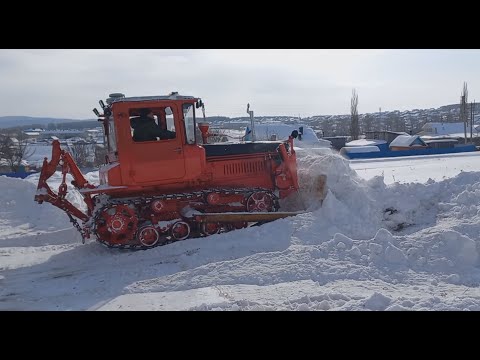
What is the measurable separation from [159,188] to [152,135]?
1.01 m

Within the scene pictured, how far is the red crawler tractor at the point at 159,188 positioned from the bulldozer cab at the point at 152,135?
0.02 metres

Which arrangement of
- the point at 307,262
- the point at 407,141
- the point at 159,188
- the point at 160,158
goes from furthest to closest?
1. the point at 407,141
2. the point at 159,188
3. the point at 160,158
4. the point at 307,262

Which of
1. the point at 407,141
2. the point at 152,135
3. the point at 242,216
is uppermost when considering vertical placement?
the point at 152,135

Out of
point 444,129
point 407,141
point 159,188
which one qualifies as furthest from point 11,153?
point 444,129

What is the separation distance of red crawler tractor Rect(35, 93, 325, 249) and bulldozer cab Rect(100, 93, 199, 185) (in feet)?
0.06

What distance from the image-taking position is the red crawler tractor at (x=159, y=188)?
7586 mm

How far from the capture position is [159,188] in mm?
7953

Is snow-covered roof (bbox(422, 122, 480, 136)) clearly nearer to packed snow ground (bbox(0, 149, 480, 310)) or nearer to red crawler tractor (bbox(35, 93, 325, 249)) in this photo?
packed snow ground (bbox(0, 149, 480, 310))

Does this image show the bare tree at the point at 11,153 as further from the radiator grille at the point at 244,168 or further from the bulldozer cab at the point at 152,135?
the radiator grille at the point at 244,168

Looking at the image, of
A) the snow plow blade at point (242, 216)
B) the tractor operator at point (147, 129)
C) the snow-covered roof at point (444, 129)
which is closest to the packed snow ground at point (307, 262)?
the snow plow blade at point (242, 216)

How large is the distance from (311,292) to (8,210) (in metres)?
9.40

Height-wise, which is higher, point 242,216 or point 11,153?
point 11,153

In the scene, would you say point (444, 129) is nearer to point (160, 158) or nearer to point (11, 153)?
point (11, 153)

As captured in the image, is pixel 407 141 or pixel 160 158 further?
pixel 407 141
